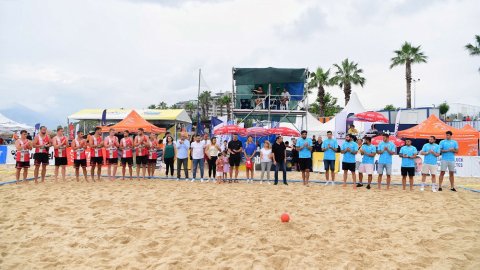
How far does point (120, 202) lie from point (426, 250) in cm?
560

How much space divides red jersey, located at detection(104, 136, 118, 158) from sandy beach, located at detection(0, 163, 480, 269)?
7.88 feet

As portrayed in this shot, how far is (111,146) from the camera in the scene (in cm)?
1044

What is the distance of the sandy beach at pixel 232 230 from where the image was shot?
4102mm

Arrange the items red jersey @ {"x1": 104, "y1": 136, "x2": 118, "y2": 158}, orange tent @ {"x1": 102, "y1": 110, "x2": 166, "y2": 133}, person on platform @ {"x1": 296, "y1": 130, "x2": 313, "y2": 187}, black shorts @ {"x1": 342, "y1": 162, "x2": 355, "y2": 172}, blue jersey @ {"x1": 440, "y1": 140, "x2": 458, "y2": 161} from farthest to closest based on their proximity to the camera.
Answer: orange tent @ {"x1": 102, "y1": 110, "x2": 166, "y2": 133} → red jersey @ {"x1": 104, "y1": 136, "x2": 118, "y2": 158} → person on platform @ {"x1": 296, "y1": 130, "x2": 313, "y2": 187} → black shorts @ {"x1": 342, "y1": 162, "x2": 355, "y2": 172} → blue jersey @ {"x1": 440, "y1": 140, "x2": 458, "y2": 161}

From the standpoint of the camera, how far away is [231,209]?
6.51m

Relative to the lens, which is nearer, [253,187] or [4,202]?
[4,202]

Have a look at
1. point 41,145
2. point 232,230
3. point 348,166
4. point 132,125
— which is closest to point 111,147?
point 41,145

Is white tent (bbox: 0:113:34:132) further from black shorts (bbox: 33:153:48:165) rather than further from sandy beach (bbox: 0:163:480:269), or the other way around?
sandy beach (bbox: 0:163:480:269)

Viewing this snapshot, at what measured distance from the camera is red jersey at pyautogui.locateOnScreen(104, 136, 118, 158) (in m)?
10.4

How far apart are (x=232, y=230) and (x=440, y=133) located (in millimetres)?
14908

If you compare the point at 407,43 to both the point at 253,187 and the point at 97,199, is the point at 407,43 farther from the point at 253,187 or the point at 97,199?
the point at 97,199


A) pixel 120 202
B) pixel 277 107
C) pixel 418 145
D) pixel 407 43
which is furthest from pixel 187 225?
pixel 407 43

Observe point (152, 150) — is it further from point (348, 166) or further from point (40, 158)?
point (348, 166)

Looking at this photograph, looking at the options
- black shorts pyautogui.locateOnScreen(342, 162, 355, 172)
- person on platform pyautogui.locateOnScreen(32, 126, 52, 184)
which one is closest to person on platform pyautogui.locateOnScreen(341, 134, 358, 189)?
black shorts pyautogui.locateOnScreen(342, 162, 355, 172)
